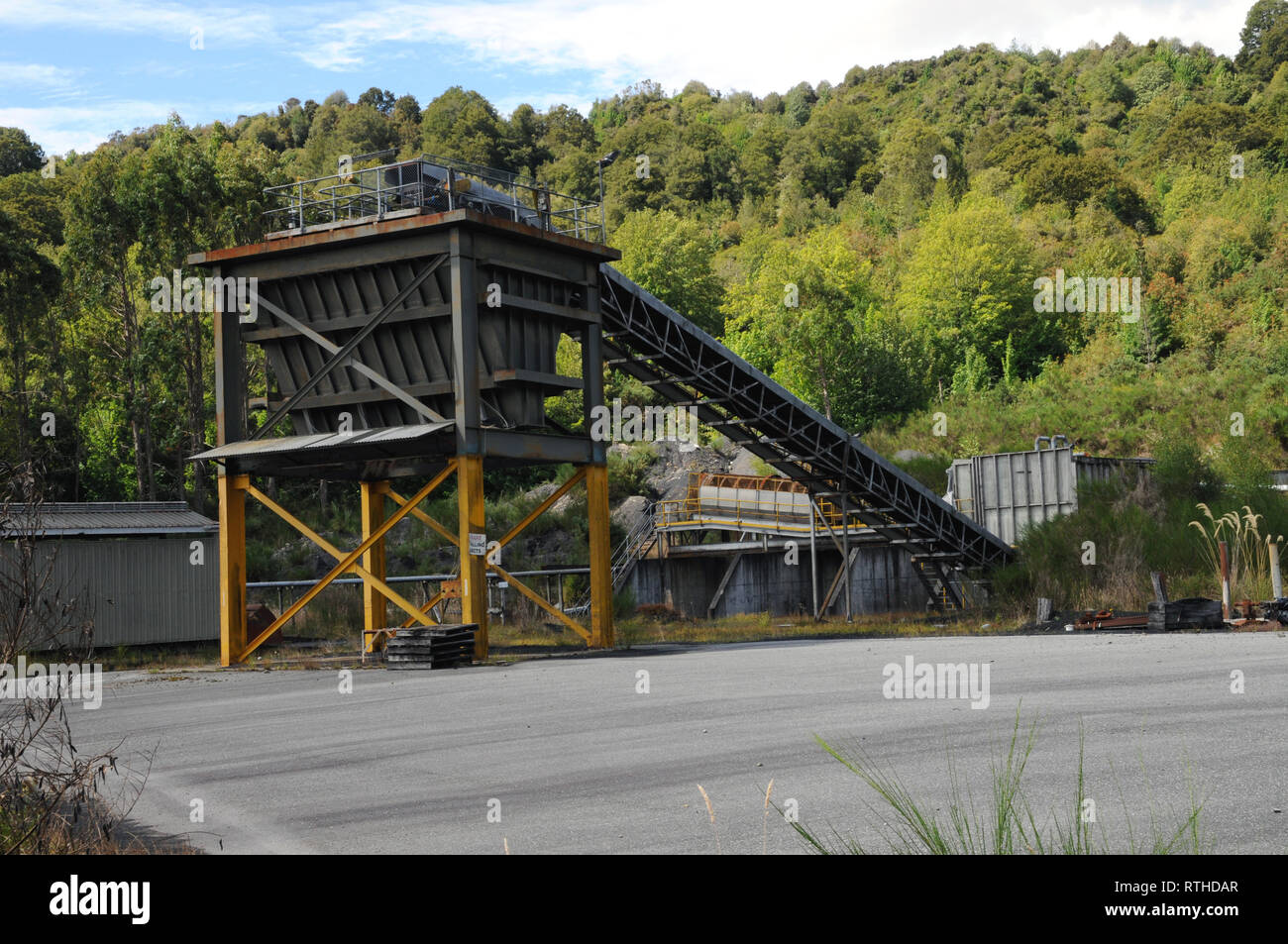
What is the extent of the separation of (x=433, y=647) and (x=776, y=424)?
41.9 ft

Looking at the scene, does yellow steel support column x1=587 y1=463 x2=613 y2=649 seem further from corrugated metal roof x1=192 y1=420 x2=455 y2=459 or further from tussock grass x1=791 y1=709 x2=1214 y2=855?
tussock grass x1=791 y1=709 x2=1214 y2=855

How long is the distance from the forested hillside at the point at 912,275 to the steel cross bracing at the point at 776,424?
29.3 ft

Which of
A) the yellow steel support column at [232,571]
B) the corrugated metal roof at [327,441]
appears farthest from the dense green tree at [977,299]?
the yellow steel support column at [232,571]

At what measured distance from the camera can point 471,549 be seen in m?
22.4

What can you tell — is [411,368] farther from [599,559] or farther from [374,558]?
[599,559]

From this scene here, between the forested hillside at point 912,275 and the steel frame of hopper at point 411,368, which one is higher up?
the forested hillside at point 912,275

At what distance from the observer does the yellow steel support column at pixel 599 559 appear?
84.3 ft

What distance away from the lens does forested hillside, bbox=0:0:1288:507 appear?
163ft

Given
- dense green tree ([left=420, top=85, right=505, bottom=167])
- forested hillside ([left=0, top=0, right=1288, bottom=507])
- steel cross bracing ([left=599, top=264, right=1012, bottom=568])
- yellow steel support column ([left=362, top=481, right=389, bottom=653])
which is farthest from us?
dense green tree ([left=420, top=85, right=505, bottom=167])

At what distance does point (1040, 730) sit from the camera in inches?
402

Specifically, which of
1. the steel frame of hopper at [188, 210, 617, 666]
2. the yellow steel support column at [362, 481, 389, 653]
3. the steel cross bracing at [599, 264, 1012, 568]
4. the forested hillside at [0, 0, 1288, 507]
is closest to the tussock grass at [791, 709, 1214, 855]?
the forested hillside at [0, 0, 1288, 507]

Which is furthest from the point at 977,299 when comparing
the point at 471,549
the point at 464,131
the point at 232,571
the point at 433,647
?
the point at 464,131

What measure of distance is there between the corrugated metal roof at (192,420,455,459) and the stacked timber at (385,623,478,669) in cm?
362

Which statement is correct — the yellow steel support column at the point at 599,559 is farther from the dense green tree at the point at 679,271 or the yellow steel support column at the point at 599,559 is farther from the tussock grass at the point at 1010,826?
the dense green tree at the point at 679,271
